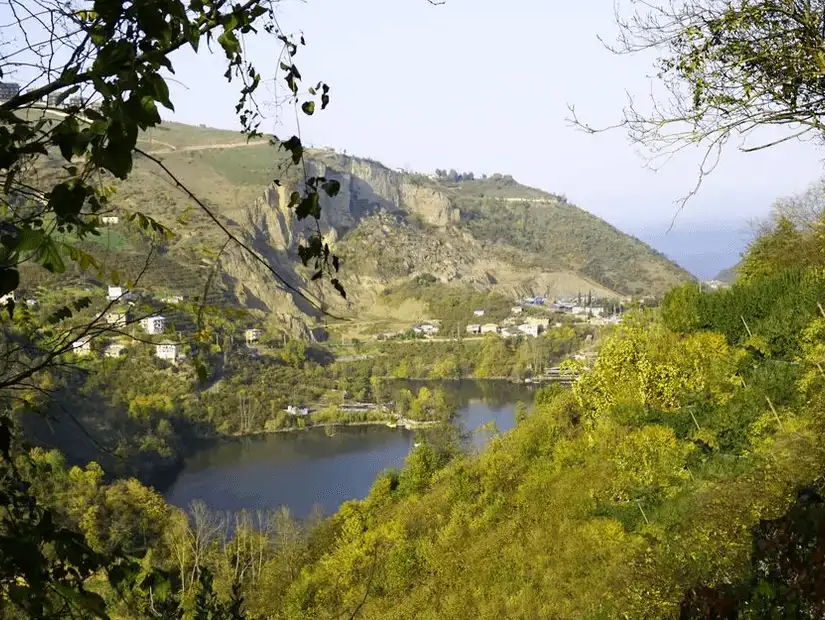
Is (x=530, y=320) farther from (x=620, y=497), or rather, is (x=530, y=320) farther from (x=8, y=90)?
(x=8, y=90)

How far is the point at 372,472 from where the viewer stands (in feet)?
67.9

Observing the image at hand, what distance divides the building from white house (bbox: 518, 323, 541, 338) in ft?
135

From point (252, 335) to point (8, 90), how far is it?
37.1m

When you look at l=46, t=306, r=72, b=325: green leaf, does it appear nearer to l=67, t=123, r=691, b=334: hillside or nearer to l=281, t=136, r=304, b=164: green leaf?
l=281, t=136, r=304, b=164: green leaf

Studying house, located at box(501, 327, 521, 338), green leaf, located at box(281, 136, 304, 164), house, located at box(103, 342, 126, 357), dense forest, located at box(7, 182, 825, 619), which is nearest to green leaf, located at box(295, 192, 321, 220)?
green leaf, located at box(281, 136, 304, 164)

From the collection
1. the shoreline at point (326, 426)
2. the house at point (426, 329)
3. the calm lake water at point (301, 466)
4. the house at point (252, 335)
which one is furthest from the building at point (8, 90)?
the house at point (426, 329)

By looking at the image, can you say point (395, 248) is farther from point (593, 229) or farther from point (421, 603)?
→ point (421, 603)

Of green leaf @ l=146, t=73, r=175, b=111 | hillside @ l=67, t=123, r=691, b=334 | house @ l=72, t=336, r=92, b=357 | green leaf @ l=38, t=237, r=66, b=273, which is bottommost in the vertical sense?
house @ l=72, t=336, r=92, b=357

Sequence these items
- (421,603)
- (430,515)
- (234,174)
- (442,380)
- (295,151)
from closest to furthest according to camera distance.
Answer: (295,151) < (421,603) < (430,515) < (442,380) < (234,174)

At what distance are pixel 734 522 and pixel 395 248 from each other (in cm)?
5768

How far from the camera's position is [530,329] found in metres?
42.5

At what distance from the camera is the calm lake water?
18547mm

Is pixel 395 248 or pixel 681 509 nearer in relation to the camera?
pixel 681 509

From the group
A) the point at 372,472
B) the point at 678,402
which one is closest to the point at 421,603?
the point at 678,402
